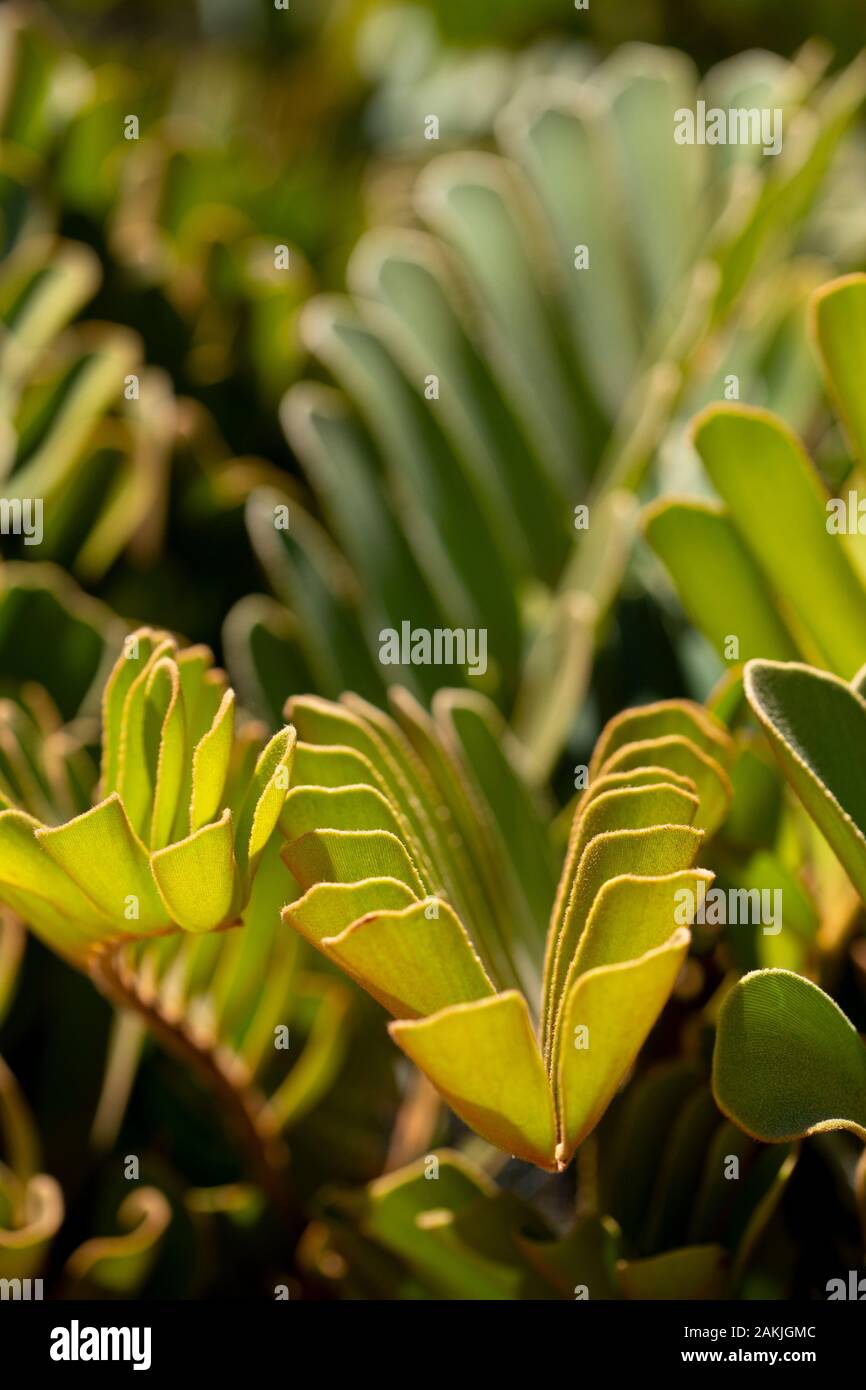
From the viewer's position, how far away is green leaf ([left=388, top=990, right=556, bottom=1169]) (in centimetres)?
34

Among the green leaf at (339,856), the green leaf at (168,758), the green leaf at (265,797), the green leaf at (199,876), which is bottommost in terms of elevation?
the green leaf at (199,876)

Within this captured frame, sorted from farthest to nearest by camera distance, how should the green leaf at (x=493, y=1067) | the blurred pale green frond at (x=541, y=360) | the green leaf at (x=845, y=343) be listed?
the blurred pale green frond at (x=541, y=360) < the green leaf at (x=845, y=343) < the green leaf at (x=493, y=1067)

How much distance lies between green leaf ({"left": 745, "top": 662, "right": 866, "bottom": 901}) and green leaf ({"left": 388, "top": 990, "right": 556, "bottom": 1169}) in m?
0.10

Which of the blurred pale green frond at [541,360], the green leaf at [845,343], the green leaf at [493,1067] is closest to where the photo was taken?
the green leaf at [493,1067]

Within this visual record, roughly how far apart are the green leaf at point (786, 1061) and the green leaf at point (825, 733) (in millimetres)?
43

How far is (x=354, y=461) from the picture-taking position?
691mm

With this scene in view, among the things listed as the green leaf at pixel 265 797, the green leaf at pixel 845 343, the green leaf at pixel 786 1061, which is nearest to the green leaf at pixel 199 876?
the green leaf at pixel 265 797

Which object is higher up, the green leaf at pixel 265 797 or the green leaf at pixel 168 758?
the green leaf at pixel 168 758

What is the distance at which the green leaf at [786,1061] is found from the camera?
1.19ft

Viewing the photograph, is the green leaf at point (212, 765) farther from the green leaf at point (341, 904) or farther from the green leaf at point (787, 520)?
the green leaf at point (787, 520)

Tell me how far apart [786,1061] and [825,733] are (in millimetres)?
93

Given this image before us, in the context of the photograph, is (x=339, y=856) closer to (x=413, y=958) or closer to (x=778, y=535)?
(x=413, y=958)

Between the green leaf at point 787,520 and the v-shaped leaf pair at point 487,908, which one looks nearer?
the v-shaped leaf pair at point 487,908
